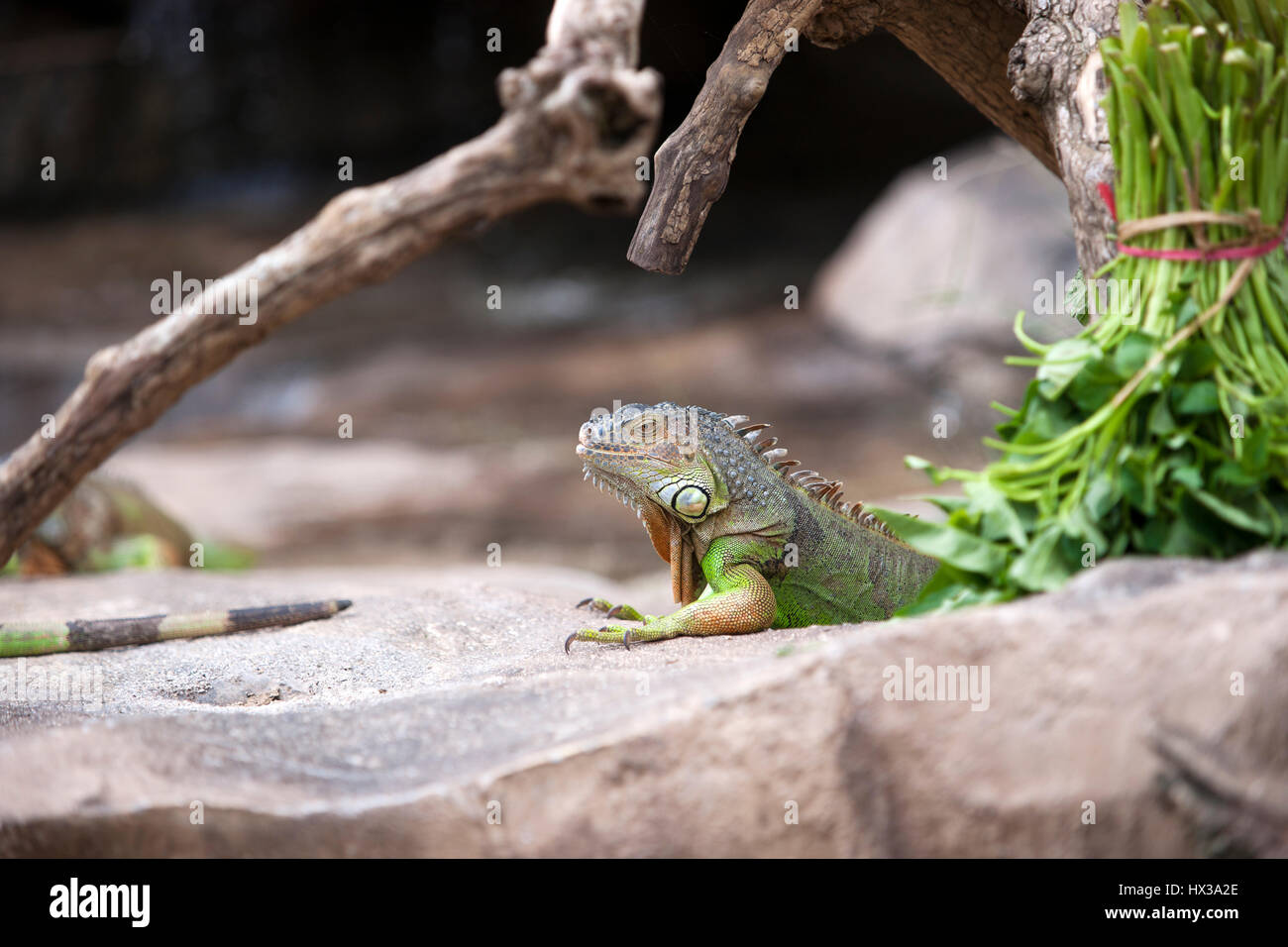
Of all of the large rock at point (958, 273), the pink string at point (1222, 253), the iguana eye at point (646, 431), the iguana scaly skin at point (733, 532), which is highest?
the large rock at point (958, 273)

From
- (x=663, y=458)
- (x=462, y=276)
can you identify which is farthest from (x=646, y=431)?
(x=462, y=276)

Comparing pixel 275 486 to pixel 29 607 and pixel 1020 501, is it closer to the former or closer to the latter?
pixel 29 607

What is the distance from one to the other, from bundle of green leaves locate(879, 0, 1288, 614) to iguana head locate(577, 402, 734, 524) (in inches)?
45.5

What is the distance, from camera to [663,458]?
4062mm

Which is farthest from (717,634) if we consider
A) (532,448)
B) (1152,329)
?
(532,448)

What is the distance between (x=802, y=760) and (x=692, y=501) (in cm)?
174

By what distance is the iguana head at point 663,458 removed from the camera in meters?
4.04

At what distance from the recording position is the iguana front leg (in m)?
3.88

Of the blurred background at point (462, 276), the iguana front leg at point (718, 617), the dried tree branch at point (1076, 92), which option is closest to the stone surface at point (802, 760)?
the iguana front leg at point (718, 617)

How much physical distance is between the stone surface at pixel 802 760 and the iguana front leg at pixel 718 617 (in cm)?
97

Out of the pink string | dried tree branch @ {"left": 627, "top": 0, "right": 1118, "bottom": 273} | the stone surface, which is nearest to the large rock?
dried tree branch @ {"left": 627, "top": 0, "right": 1118, "bottom": 273}

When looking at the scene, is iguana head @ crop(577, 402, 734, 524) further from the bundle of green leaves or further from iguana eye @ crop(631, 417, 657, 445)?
the bundle of green leaves

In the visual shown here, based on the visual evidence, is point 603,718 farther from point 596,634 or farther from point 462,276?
point 462,276

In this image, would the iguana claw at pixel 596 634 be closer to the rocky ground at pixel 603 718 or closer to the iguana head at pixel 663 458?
the rocky ground at pixel 603 718
